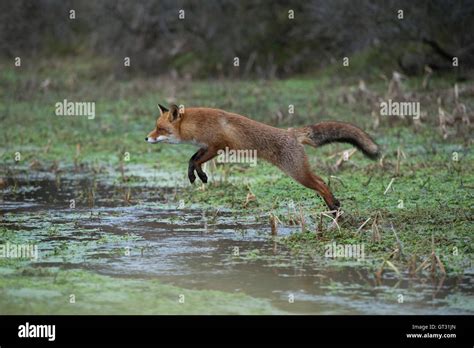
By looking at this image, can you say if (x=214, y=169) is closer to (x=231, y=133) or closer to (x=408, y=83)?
(x=231, y=133)

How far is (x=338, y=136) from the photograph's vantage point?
10.8 metres

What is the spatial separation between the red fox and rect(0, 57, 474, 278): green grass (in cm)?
71

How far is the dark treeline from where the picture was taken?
1996 cm

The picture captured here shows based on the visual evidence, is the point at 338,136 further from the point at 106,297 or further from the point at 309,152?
the point at 106,297

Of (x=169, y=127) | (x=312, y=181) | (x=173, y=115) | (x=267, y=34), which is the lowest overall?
(x=312, y=181)

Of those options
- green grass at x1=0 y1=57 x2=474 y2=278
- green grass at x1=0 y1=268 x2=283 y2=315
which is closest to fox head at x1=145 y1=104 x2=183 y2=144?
green grass at x1=0 y1=57 x2=474 y2=278

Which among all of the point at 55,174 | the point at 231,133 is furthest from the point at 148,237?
the point at 55,174

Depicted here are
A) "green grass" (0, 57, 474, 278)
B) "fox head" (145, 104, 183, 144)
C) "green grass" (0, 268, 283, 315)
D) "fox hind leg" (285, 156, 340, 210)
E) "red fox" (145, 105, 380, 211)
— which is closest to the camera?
"green grass" (0, 268, 283, 315)

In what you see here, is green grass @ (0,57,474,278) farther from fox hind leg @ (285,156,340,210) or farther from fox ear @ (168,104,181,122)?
fox ear @ (168,104,181,122)

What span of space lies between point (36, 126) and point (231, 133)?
8.13m

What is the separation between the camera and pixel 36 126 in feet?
58.7

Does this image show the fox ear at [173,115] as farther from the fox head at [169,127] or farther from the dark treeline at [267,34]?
the dark treeline at [267,34]

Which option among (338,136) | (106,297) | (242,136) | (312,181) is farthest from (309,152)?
(106,297)

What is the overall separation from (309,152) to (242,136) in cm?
397
